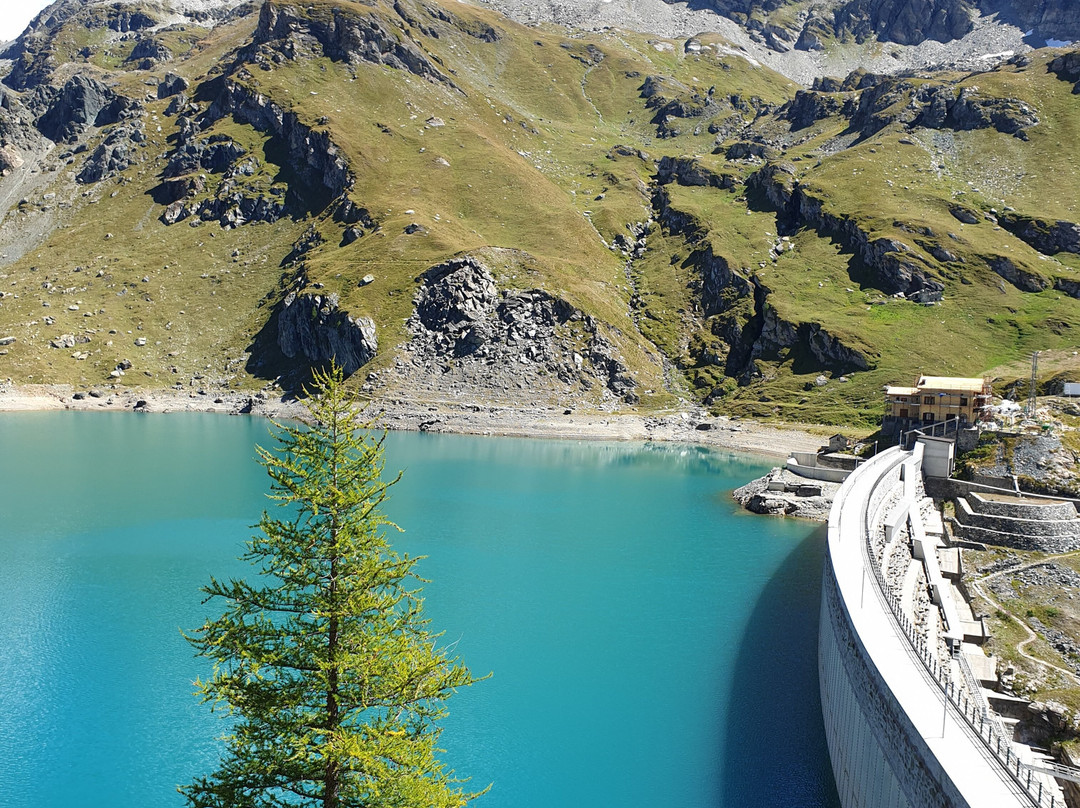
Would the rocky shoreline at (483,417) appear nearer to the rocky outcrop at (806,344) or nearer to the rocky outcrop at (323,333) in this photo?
the rocky outcrop at (323,333)

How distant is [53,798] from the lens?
110ft

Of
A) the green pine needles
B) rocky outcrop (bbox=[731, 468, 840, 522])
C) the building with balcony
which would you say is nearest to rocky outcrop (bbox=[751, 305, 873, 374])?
the building with balcony

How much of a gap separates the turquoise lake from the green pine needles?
1759cm

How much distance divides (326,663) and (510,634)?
Answer: 36.5 meters

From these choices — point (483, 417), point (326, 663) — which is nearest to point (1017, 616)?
point (326, 663)

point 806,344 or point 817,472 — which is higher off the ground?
point 806,344

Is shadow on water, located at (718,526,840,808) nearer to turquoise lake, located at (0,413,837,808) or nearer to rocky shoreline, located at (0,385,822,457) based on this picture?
turquoise lake, located at (0,413,837,808)

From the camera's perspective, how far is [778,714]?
42406 mm

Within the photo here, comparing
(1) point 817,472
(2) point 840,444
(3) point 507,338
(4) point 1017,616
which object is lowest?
(4) point 1017,616

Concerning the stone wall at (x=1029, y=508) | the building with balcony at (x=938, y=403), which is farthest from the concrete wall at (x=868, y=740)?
the building with balcony at (x=938, y=403)

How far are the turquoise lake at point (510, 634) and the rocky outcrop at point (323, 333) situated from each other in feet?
247

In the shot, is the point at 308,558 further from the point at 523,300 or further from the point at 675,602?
the point at 523,300

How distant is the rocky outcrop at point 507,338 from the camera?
17825 centimetres

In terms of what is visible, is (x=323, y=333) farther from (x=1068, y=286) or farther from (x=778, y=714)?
(x=1068, y=286)
